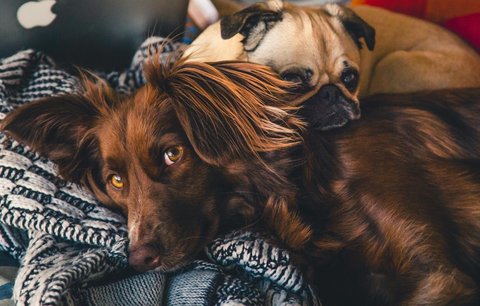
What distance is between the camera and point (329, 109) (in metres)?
1.62

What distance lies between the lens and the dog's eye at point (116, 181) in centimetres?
145

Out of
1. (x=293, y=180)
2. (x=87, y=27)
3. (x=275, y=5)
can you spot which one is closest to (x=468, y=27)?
(x=275, y=5)

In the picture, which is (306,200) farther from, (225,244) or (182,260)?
(182,260)

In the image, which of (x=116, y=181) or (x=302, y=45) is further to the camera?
(x=302, y=45)

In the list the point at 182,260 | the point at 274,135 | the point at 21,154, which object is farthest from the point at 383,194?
the point at 21,154

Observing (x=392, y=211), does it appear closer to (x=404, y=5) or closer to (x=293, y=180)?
(x=293, y=180)

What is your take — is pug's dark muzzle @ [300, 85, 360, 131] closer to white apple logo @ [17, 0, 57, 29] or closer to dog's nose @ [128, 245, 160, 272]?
dog's nose @ [128, 245, 160, 272]

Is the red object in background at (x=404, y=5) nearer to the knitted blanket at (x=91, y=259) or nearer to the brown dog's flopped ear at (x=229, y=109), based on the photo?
the brown dog's flopped ear at (x=229, y=109)

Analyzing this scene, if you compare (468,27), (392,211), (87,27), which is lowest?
(468,27)

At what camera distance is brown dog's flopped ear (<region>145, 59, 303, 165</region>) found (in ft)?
4.46

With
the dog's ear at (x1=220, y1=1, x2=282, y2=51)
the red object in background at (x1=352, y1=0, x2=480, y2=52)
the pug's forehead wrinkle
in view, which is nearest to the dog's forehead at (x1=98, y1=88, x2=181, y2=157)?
the dog's ear at (x1=220, y1=1, x2=282, y2=51)

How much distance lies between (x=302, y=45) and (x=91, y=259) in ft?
3.14

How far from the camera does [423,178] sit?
1391mm

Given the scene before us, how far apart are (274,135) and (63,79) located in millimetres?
754
